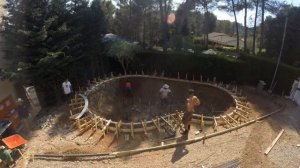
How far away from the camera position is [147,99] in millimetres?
19719

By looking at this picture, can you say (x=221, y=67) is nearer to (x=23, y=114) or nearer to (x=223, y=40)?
(x=23, y=114)

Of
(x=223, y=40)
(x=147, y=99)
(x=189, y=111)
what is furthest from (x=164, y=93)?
(x=223, y=40)

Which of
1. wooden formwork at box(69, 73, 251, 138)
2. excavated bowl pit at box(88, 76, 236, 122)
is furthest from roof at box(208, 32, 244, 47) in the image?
wooden formwork at box(69, 73, 251, 138)

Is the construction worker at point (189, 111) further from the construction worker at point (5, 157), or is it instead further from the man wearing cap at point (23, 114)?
the man wearing cap at point (23, 114)

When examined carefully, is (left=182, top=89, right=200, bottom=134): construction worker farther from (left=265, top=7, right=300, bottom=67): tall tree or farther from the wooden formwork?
(left=265, top=7, right=300, bottom=67): tall tree

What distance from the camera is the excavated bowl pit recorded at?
698 inches

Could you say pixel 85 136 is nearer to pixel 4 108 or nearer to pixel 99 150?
pixel 99 150

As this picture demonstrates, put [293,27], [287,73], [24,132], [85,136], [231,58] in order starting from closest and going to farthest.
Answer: [85,136], [24,132], [287,73], [231,58], [293,27]

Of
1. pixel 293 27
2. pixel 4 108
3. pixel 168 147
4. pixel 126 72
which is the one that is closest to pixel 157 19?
pixel 126 72

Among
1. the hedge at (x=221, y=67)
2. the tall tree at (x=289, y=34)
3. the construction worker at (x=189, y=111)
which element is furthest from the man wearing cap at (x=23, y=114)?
the tall tree at (x=289, y=34)

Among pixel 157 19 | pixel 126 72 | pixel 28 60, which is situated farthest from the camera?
pixel 157 19

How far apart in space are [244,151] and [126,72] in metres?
12.4

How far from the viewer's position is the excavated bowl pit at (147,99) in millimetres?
17734

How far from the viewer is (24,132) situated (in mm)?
13812
